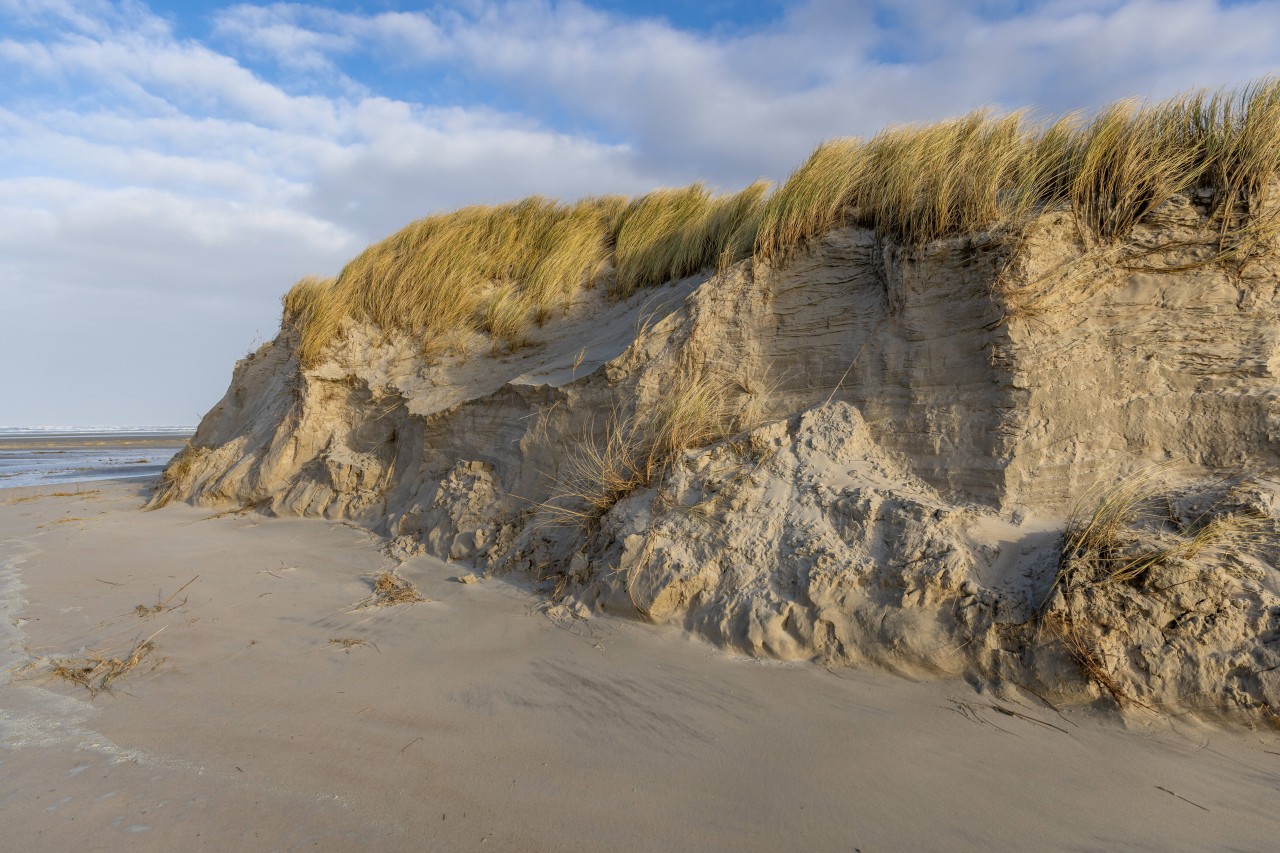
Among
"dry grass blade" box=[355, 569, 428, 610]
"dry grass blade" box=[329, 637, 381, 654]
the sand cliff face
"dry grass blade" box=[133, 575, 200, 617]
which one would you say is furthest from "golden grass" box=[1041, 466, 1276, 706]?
"dry grass blade" box=[133, 575, 200, 617]

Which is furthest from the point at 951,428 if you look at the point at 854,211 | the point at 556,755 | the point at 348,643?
the point at 348,643

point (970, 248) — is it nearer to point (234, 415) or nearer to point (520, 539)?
point (520, 539)

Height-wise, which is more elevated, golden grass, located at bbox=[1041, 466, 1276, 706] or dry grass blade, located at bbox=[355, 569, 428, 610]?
golden grass, located at bbox=[1041, 466, 1276, 706]

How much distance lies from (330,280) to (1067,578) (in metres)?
8.88

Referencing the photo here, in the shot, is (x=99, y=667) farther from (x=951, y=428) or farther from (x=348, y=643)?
(x=951, y=428)

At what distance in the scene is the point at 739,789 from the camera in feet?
8.07

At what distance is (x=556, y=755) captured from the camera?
2697 mm

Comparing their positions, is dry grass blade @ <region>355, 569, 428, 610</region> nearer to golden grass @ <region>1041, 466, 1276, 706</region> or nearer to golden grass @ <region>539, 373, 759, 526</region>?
golden grass @ <region>539, 373, 759, 526</region>

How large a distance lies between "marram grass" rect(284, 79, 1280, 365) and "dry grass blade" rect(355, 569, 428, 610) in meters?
2.92

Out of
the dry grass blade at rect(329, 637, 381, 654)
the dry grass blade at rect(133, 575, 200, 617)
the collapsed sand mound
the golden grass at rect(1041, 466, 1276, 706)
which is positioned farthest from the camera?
the dry grass blade at rect(133, 575, 200, 617)

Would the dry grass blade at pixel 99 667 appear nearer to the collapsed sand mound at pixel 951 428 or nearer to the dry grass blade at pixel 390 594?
the dry grass blade at pixel 390 594

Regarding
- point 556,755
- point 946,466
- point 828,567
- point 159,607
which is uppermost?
point 946,466

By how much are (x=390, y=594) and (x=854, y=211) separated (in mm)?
4142

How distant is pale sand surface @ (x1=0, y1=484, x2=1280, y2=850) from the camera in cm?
222
